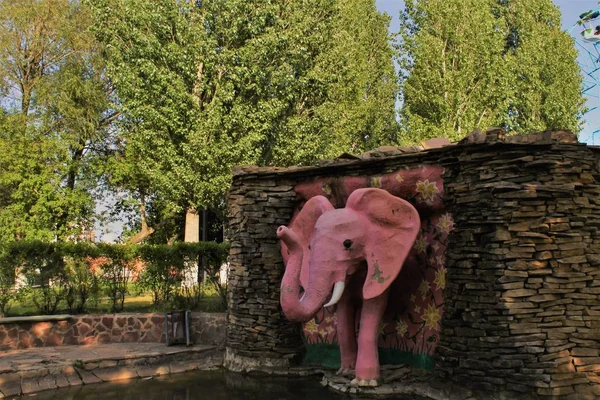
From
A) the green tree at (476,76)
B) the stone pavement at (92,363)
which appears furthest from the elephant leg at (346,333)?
the green tree at (476,76)

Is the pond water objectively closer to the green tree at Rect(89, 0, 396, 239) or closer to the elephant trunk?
the elephant trunk

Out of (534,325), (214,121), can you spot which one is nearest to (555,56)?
(214,121)

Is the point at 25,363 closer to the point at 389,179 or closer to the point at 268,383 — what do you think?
the point at 268,383

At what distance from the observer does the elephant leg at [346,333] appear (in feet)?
25.0

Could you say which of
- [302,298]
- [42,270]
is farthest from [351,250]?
[42,270]

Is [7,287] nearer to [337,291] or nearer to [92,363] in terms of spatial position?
[92,363]

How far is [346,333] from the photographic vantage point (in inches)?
300

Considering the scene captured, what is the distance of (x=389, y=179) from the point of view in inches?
301

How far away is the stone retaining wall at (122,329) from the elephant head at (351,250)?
153 inches

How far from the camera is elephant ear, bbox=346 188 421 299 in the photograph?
686 cm

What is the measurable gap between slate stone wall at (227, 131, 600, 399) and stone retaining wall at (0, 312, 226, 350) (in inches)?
204

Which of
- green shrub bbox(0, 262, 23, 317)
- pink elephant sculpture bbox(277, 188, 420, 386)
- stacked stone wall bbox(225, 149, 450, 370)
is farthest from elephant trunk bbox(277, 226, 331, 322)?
green shrub bbox(0, 262, 23, 317)

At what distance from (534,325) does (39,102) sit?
1877cm

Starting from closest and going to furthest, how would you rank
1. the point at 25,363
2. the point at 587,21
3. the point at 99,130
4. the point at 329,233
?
the point at 329,233
the point at 25,363
the point at 99,130
the point at 587,21
